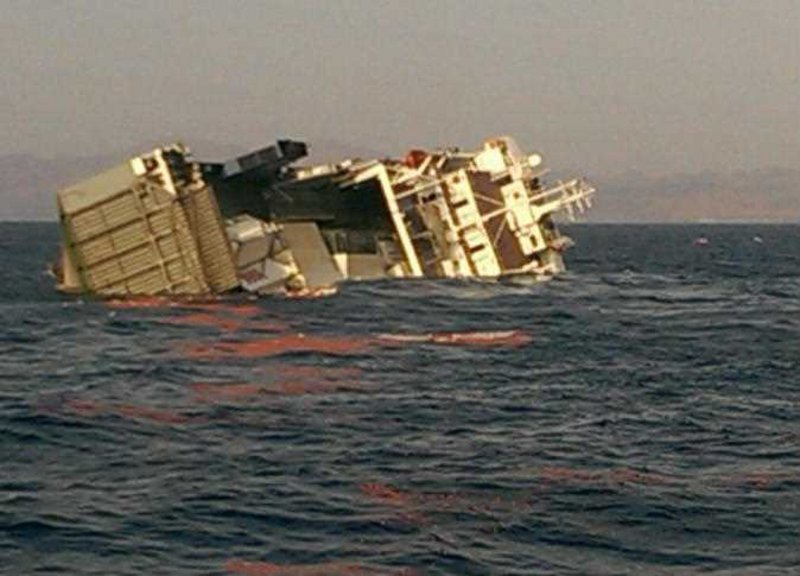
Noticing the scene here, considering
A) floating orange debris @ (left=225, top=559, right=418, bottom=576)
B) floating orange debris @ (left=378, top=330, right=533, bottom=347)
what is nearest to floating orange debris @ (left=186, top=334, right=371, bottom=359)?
floating orange debris @ (left=378, top=330, right=533, bottom=347)

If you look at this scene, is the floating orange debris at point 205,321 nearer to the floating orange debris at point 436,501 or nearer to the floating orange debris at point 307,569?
the floating orange debris at point 436,501

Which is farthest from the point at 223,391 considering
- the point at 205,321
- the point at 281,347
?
the point at 205,321

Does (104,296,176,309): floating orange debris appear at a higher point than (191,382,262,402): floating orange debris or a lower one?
higher

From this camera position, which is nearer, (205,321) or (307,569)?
(307,569)

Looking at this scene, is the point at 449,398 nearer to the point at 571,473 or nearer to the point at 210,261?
the point at 571,473

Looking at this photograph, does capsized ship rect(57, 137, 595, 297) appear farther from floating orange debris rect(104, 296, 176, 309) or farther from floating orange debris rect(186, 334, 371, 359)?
floating orange debris rect(186, 334, 371, 359)

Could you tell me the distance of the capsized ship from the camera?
200 feet

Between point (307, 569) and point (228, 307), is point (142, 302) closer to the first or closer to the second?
point (228, 307)

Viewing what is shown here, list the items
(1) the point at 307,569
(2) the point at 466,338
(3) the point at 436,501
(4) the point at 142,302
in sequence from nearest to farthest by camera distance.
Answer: (1) the point at 307,569 < (3) the point at 436,501 < (2) the point at 466,338 < (4) the point at 142,302

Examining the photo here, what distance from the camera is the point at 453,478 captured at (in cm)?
2533

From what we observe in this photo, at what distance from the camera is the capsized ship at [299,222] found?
6097 cm

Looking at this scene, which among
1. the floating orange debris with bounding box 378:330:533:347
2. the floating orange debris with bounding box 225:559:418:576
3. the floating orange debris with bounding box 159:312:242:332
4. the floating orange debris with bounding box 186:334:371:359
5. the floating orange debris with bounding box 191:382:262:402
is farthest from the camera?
the floating orange debris with bounding box 159:312:242:332

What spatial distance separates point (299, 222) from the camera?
71.4 metres

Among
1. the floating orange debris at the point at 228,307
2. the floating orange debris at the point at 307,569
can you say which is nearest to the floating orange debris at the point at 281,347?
the floating orange debris at the point at 228,307
